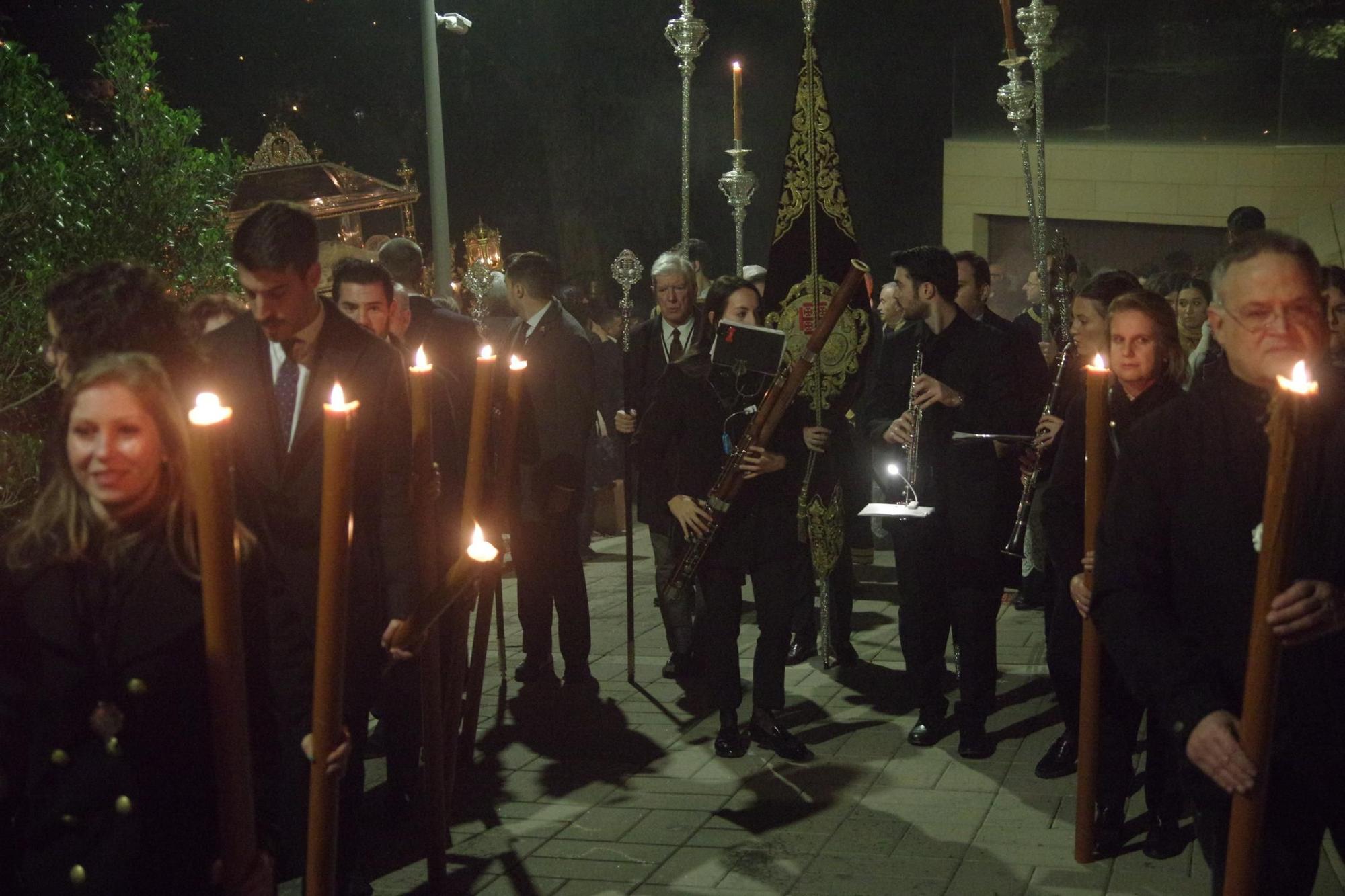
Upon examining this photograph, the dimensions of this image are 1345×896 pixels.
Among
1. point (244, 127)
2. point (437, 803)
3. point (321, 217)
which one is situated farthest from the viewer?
point (244, 127)

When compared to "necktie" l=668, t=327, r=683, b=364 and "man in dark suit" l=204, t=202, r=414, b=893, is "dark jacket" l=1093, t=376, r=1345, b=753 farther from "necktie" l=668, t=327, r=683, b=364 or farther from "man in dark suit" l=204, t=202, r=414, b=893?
"necktie" l=668, t=327, r=683, b=364

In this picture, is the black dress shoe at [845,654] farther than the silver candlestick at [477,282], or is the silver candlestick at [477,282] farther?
the silver candlestick at [477,282]

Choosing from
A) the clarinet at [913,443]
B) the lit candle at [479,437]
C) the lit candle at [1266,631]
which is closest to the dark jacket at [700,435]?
the clarinet at [913,443]

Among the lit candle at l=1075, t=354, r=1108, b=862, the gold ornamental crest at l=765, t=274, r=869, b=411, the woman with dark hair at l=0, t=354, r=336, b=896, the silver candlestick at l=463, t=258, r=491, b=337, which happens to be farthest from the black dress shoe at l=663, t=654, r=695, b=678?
the silver candlestick at l=463, t=258, r=491, b=337

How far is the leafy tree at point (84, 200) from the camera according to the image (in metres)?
6.05

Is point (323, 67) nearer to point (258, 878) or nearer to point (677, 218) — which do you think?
point (677, 218)

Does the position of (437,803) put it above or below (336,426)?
below

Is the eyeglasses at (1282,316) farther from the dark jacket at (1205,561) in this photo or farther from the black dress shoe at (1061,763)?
the black dress shoe at (1061,763)

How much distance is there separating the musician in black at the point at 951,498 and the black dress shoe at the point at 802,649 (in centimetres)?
154

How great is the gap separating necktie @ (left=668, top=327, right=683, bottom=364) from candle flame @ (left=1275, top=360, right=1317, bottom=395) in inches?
225

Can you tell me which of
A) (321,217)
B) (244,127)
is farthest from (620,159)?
(321,217)

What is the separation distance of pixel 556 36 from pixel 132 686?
21.2 m

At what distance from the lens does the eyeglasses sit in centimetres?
343

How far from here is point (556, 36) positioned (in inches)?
910
